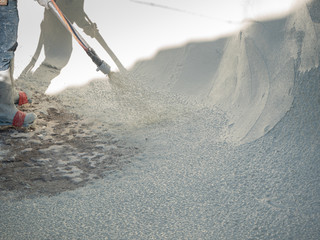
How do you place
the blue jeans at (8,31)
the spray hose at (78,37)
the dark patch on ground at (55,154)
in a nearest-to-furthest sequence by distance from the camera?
the dark patch on ground at (55,154), the blue jeans at (8,31), the spray hose at (78,37)

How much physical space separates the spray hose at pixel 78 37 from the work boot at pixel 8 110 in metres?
0.37

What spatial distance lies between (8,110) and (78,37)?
1.65ft

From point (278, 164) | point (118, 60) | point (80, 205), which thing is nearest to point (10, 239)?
point (80, 205)

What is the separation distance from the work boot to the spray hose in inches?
14.5

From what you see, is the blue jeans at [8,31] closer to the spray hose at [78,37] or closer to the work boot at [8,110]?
the work boot at [8,110]

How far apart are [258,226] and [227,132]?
584 millimetres

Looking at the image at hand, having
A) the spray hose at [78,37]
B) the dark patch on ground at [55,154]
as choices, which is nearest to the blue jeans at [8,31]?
the spray hose at [78,37]

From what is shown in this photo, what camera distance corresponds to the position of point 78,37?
62.0 inches

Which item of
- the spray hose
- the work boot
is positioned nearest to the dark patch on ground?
the work boot

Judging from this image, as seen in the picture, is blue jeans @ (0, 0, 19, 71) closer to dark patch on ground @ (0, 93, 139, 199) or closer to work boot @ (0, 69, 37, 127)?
work boot @ (0, 69, 37, 127)

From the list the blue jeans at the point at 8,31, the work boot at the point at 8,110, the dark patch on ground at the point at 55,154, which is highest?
the blue jeans at the point at 8,31

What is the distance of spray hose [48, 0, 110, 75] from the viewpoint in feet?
5.12

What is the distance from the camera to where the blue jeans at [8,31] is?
1.43 metres

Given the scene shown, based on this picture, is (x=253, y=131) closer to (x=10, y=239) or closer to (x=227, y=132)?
(x=227, y=132)
